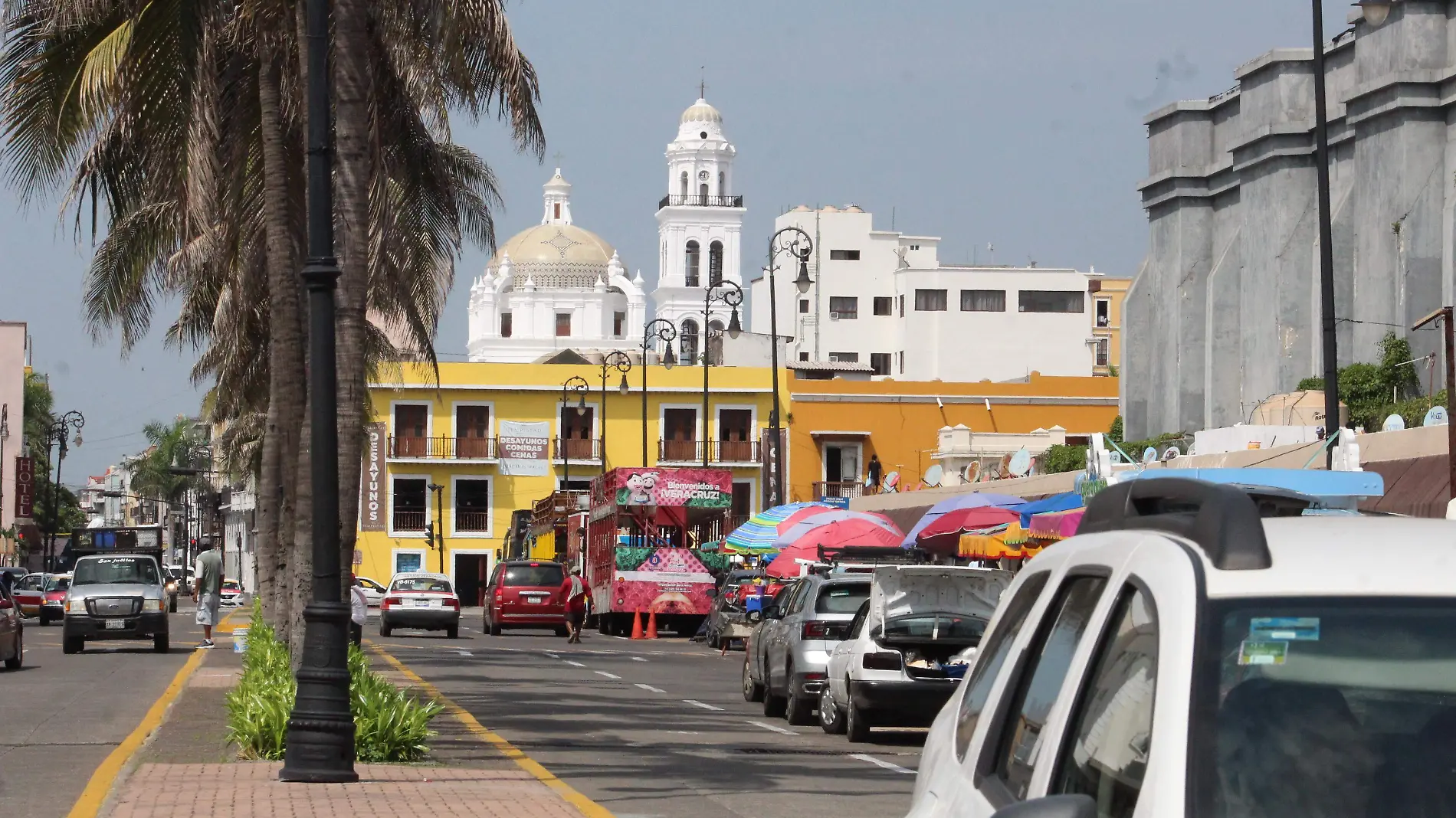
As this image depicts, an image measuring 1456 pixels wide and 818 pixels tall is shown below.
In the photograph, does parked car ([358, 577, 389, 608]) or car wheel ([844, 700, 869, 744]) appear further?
parked car ([358, 577, 389, 608])

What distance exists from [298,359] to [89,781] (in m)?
8.68

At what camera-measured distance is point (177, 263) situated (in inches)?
1474

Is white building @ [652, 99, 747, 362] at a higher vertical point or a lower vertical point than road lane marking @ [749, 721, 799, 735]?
higher

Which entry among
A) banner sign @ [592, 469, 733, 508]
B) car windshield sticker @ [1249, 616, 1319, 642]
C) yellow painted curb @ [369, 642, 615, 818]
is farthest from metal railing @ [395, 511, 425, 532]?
car windshield sticker @ [1249, 616, 1319, 642]

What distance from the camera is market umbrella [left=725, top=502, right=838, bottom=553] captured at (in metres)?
38.1

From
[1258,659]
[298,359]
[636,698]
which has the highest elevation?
[298,359]

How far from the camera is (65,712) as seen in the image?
66.8 ft

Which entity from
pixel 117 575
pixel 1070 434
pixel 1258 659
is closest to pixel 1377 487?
pixel 1258 659

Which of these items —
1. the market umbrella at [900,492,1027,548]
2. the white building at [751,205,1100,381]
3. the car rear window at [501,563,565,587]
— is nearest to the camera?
the market umbrella at [900,492,1027,548]

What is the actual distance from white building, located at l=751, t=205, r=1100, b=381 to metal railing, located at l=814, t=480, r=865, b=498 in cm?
2388

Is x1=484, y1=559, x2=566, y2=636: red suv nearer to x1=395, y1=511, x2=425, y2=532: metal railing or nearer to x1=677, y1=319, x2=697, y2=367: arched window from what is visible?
x1=395, y1=511, x2=425, y2=532: metal railing

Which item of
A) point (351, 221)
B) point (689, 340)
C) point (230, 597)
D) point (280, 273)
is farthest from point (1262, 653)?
point (689, 340)

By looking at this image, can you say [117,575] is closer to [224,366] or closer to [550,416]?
[224,366]

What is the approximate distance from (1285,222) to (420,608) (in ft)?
66.3
